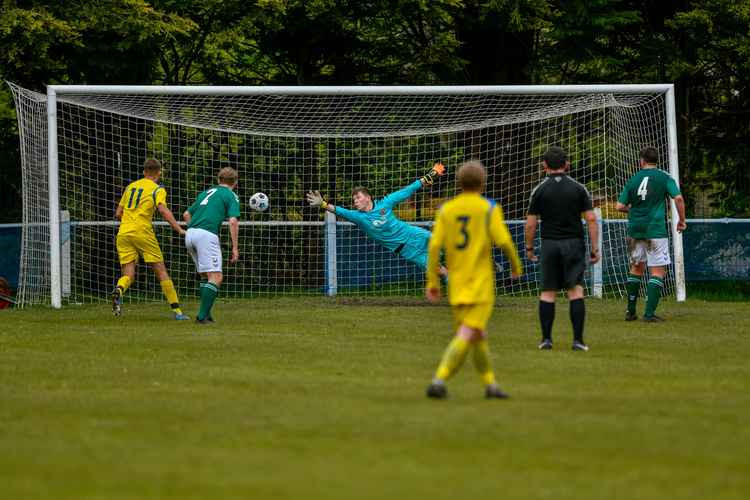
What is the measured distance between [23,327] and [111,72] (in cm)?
874

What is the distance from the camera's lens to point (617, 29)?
2394 cm

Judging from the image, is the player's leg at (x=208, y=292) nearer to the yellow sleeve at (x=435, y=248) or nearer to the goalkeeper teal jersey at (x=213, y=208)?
the goalkeeper teal jersey at (x=213, y=208)

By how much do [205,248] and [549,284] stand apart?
4.83m

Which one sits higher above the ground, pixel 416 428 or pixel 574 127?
pixel 574 127

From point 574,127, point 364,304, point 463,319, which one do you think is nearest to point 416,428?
point 463,319

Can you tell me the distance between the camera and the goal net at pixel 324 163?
2094cm

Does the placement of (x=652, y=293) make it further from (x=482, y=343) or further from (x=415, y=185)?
(x=482, y=343)

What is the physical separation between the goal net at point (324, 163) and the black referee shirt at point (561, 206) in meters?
8.01

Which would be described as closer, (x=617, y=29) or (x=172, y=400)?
(x=172, y=400)

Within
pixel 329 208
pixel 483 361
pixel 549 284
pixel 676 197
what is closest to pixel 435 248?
pixel 483 361

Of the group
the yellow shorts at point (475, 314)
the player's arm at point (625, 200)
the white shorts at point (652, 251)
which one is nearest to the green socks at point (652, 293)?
the white shorts at point (652, 251)

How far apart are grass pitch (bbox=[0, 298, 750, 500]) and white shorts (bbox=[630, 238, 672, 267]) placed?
1586 millimetres

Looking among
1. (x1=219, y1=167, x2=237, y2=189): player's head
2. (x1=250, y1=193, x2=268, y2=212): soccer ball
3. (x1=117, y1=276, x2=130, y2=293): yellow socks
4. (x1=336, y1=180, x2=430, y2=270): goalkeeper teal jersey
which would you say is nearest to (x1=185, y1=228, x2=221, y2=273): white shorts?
(x1=219, y1=167, x2=237, y2=189): player's head

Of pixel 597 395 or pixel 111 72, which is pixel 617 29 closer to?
pixel 111 72
